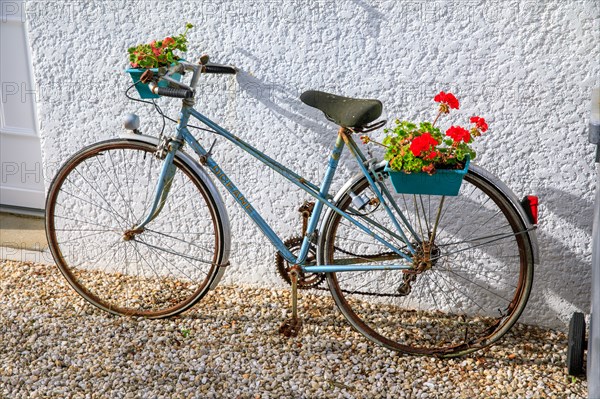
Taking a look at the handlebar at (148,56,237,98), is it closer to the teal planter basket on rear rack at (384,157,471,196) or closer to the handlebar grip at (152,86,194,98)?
the handlebar grip at (152,86,194,98)

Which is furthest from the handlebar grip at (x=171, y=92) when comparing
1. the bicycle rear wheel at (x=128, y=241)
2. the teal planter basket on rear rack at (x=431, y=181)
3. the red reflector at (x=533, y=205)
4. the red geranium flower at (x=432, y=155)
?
the red reflector at (x=533, y=205)

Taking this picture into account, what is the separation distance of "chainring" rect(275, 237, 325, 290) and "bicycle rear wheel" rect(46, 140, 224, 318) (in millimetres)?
533

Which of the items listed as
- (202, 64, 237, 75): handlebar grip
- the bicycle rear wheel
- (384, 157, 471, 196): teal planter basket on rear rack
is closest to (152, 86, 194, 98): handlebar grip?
(202, 64, 237, 75): handlebar grip

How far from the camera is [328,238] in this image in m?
3.66

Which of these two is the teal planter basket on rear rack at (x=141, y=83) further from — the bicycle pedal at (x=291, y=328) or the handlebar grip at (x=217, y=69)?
the bicycle pedal at (x=291, y=328)

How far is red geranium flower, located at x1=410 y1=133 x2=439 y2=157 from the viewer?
3.21 meters

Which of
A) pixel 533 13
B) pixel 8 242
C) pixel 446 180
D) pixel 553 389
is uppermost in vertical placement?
pixel 533 13

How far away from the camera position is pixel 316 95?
3.50 metres

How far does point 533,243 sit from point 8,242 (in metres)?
3.14

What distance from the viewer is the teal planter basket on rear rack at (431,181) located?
3.24 meters

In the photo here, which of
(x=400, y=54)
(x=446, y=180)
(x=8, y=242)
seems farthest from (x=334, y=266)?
(x=8, y=242)

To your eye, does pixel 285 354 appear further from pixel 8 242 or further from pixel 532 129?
pixel 8 242

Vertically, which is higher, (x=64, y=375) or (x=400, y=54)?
(x=400, y=54)

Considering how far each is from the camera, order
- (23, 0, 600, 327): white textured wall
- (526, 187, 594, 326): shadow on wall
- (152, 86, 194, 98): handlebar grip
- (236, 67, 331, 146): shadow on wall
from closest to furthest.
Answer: (152, 86, 194, 98): handlebar grip → (23, 0, 600, 327): white textured wall → (526, 187, 594, 326): shadow on wall → (236, 67, 331, 146): shadow on wall
